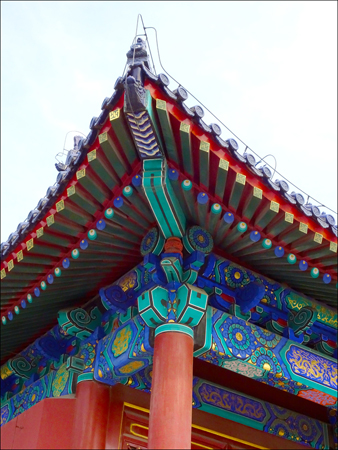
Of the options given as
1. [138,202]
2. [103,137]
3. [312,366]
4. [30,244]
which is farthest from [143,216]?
[312,366]

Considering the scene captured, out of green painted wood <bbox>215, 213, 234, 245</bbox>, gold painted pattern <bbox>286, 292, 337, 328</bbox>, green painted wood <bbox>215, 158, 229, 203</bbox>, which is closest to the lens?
green painted wood <bbox>215, 158, 229, 203</bbox>

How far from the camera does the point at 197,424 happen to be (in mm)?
6855

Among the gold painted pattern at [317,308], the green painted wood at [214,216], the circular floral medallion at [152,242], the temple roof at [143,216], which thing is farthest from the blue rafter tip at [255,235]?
the gold painted pattern at [317,308]

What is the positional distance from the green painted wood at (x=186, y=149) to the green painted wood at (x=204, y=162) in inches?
3.8

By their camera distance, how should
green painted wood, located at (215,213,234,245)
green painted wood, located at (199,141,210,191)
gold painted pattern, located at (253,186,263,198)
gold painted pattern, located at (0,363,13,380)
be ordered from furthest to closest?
gold painted pattern, located at (0,363,13,380) → green painted wood, located at (215,213,234,245) → gold painted pattern, located at (253,186,263,198) → green painted wood, located at (199,141,210,191)

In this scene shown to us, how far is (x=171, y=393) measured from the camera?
5082mm

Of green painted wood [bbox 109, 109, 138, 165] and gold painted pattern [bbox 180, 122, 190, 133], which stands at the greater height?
green painted wood [bbox 109, 109, 138, 165]

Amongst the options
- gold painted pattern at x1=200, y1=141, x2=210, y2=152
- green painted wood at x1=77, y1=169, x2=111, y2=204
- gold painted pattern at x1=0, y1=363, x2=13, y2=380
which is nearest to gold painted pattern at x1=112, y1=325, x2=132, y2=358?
green painted wood at x1=77, y1=169, x2=111, y2=204

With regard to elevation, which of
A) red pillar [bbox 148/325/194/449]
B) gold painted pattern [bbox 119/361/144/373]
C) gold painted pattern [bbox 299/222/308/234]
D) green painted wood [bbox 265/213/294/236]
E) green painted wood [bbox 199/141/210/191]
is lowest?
red pillar [bbox 148/325/194/449]

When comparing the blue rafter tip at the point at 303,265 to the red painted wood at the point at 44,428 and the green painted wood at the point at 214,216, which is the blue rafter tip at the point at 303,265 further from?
the red painted wood at the point at 44,428

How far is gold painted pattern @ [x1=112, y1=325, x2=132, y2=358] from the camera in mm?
6043

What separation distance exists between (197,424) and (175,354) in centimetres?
191

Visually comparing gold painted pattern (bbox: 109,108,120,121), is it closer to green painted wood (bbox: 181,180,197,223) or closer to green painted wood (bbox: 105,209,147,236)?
green painted wood (bbox: 181,180,197,223)

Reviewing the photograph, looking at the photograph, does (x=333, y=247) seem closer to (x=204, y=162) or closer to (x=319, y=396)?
(x=204, y=162)
